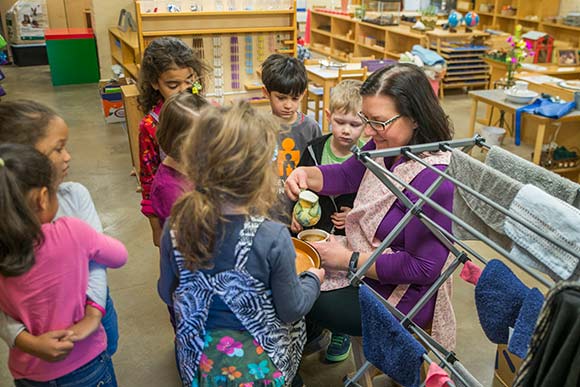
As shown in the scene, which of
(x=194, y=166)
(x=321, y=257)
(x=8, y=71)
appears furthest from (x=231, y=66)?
(x=8, y=71)

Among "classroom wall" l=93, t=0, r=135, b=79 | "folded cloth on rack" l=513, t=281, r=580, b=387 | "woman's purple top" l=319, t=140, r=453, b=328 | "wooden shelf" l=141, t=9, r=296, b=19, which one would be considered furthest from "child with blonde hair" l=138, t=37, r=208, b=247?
"classroom wall" l=93, t=0, r=135, b=79

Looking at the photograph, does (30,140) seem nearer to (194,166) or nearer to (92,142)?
(194,166)

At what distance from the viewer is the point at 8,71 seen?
9.40 metres

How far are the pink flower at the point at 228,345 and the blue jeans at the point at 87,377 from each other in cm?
48

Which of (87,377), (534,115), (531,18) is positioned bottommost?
(87,377)

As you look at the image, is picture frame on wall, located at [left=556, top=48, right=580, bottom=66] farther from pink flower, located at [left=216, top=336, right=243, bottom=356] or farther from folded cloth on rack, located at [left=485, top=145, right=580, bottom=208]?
pink flower, located at [left=216, top=336, right=243, bottom=356]

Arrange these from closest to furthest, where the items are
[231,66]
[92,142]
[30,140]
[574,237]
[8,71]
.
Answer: [574,237] → [30,140] → [231,66] → [92,142] → [8,71]

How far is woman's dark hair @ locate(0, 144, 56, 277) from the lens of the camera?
1.28 m

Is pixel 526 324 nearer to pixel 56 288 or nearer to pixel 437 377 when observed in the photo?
pixel 437 377

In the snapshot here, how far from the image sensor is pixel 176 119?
6.23ft

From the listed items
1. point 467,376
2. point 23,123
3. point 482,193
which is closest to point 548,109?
point 482,193

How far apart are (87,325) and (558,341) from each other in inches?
48.2

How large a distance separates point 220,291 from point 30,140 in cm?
79

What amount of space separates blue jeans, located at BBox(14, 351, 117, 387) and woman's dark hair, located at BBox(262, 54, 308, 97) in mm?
1526
